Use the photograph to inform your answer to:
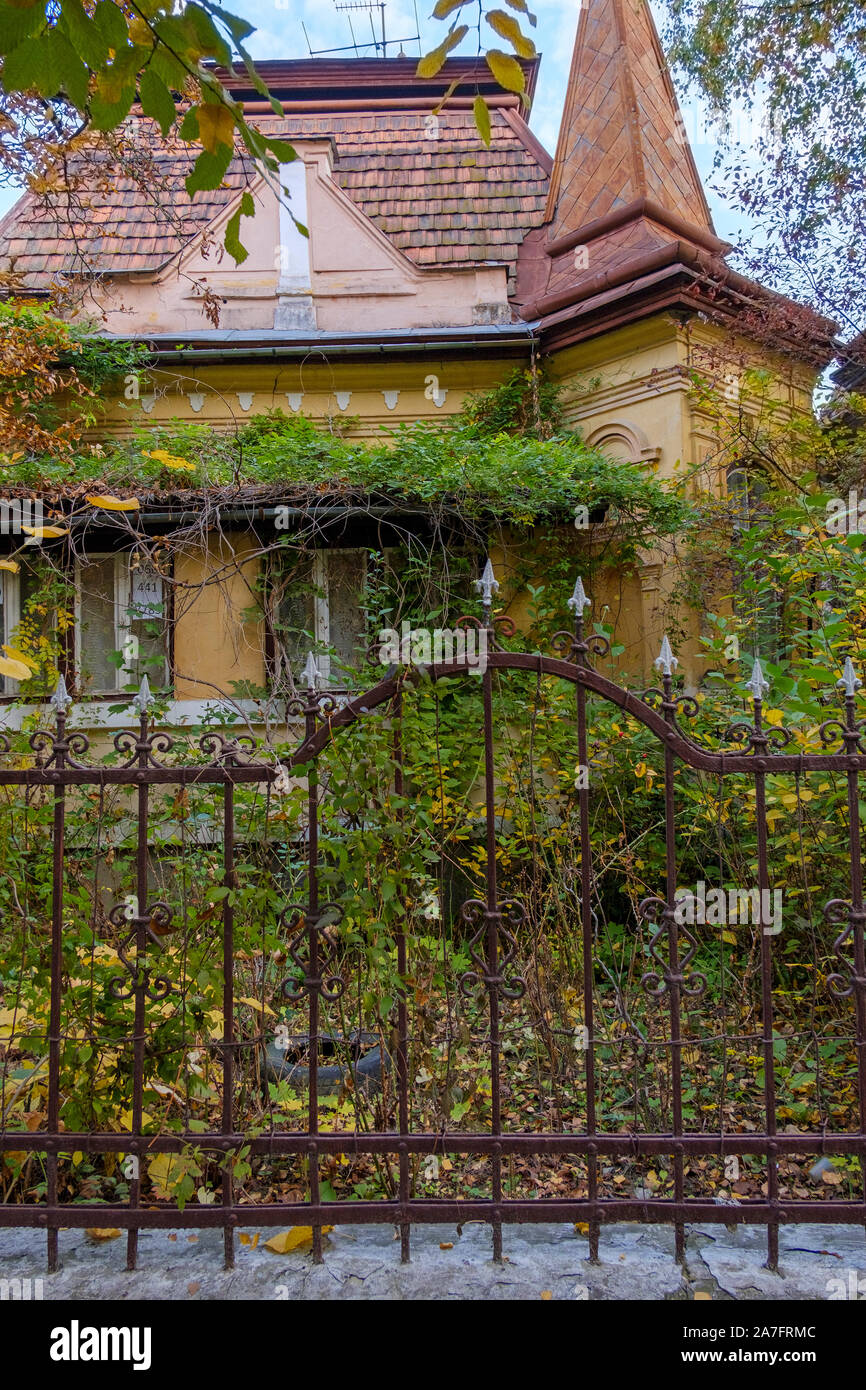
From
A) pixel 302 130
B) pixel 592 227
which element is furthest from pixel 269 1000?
pixel 302 130

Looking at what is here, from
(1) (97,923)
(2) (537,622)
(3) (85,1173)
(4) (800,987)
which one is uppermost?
(2) (537,622)

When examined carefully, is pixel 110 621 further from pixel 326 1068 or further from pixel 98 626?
pixel 326 1068

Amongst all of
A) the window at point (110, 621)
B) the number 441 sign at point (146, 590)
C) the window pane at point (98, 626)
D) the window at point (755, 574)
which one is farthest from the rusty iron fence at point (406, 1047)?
the window pane at point (98, 626)

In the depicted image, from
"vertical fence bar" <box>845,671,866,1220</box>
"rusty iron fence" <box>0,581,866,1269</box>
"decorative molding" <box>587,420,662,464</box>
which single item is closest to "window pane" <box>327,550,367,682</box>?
"decorative molding" <box>587,420,662,464</box>

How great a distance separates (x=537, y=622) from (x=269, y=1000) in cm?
460

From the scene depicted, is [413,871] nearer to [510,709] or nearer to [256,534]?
[510,709]

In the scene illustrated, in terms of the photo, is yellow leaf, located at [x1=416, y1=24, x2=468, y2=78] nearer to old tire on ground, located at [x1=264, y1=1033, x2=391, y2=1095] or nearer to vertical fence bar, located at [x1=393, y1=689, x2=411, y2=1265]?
vertical fence bar, located at [x1=393, y1=689, x2=411, y2=1265]

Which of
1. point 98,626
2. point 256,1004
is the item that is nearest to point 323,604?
point 98,626

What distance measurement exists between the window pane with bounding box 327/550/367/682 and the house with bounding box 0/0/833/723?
0.07 feet

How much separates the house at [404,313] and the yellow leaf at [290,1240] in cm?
445

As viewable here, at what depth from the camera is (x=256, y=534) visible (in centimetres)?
702

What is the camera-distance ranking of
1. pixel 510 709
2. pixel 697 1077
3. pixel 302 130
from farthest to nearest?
pixel 302 130, pixel 510 709, pixel 697 1077

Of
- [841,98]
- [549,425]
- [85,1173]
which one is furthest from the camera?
[549,425]

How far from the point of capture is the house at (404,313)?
24.4ft
